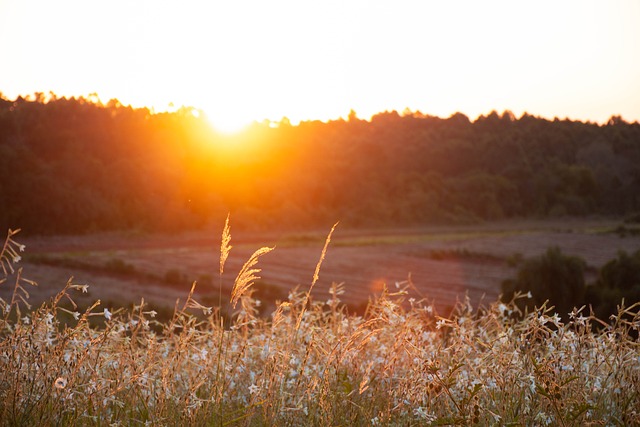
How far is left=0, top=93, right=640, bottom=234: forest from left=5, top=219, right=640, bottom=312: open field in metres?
1.75

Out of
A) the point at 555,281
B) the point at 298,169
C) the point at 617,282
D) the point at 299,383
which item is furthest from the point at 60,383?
the point at 298,169

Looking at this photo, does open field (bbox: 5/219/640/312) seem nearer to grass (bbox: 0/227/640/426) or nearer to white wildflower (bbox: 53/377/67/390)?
grass (bbox: 0/227/640/426)

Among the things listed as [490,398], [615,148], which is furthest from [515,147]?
[490,398]

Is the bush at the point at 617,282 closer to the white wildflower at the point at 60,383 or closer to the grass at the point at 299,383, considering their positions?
the grass at the point at 299,383

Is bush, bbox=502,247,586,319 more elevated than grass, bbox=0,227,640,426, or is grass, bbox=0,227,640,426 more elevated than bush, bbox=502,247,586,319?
grass, bbox=0,227,640,426

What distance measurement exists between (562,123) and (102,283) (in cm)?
3799

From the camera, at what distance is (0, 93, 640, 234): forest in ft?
117

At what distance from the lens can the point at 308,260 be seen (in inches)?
1391

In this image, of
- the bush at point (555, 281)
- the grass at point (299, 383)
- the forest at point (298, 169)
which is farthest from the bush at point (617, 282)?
the forest at point (298, 169)

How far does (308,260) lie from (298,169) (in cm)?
1640

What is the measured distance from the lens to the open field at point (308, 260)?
26.5 m

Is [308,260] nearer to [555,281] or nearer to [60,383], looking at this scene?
[555,281]

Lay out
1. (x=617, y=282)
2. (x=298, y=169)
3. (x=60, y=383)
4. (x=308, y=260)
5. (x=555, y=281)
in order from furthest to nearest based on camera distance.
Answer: (x=298, y=169) < (x=308, y=260) < (x=617, y=282) < (x=555, y=281) < (x=60, y=383)

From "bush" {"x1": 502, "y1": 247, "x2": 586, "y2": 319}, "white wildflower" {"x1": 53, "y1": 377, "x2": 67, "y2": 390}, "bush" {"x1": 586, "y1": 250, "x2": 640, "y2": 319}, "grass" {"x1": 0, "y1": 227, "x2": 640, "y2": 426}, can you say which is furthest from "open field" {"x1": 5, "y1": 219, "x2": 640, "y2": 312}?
"white wildflower" {"x1": 53, "y1": 377, "x2": 67, "y2": 390}
